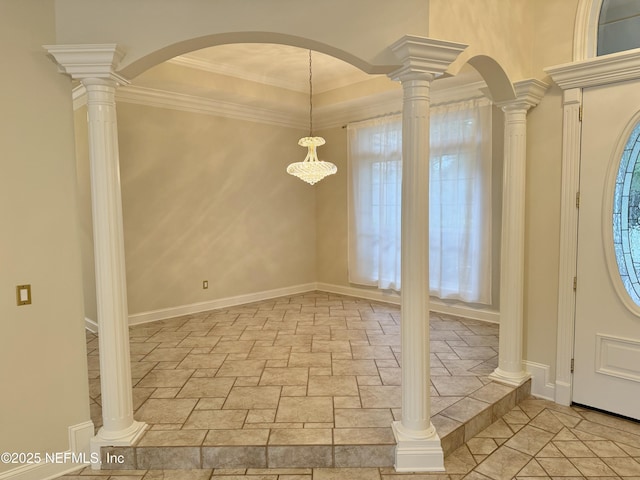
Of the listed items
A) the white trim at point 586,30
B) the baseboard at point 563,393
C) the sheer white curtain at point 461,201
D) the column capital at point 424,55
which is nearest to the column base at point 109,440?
the column capital at point 424,55

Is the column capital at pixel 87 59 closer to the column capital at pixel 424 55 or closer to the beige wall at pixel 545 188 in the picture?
the column capital at pixel 424 55

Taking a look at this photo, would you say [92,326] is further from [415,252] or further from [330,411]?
[415,252]

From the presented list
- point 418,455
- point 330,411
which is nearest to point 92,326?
point 330,411

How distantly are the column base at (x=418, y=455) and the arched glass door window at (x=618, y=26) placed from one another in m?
3.01

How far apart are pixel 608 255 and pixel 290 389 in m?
2.58

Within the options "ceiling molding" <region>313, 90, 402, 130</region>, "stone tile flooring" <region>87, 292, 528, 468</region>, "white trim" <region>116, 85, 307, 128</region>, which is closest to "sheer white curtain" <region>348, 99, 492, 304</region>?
"ceiling molding" <region>313, 90, 402, 130</region>

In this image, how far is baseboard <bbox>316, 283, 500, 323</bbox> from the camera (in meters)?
4.84

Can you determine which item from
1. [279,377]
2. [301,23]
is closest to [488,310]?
[279,377]

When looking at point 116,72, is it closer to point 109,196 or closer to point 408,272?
point 109,196

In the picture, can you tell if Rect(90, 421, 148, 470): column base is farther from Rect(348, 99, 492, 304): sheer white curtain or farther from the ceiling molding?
the ceiling molding

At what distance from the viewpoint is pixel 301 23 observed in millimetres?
2348

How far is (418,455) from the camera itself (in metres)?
2.38

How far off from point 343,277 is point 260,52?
350 cm

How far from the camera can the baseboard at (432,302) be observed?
15.9 ft
